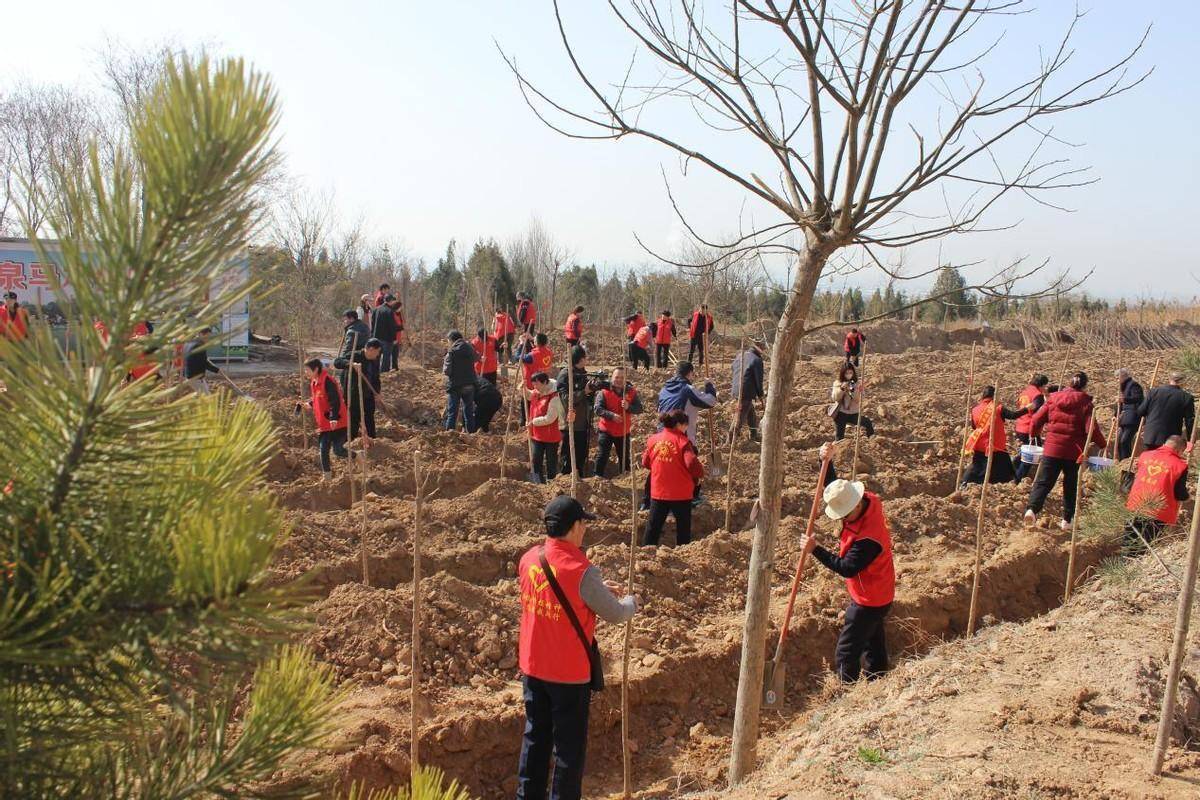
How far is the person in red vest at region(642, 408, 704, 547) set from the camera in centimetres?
748

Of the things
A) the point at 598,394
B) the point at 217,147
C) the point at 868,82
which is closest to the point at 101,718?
the point at 217,147

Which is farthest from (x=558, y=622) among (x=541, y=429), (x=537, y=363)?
(x=537, y=363)

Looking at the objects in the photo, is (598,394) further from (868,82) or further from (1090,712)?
(868,82)

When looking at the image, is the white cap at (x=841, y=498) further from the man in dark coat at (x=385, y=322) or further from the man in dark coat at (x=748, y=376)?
the man in dark coat at (x=385, y=322)

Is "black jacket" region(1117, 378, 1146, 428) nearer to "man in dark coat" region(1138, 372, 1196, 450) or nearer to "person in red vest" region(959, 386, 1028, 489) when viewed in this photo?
"man in dark coat" region(1138, 372, 1196, 450)

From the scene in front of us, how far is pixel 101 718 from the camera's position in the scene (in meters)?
1.41

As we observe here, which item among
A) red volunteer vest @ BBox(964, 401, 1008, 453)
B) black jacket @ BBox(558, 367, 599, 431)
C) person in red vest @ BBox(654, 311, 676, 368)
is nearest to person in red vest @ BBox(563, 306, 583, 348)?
person in red vest @ BBox(654, 311, 676, 368)

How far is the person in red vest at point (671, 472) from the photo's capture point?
24.5 feet

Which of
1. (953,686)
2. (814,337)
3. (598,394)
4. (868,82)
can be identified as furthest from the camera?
(814,337)

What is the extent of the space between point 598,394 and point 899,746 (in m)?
5.91

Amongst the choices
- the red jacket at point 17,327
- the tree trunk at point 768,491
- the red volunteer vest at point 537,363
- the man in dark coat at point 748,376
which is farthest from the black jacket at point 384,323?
the red jacket at point 17,327

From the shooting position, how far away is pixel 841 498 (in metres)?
5.16

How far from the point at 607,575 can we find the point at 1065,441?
464cm

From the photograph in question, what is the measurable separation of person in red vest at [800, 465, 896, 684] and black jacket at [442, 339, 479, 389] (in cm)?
724
